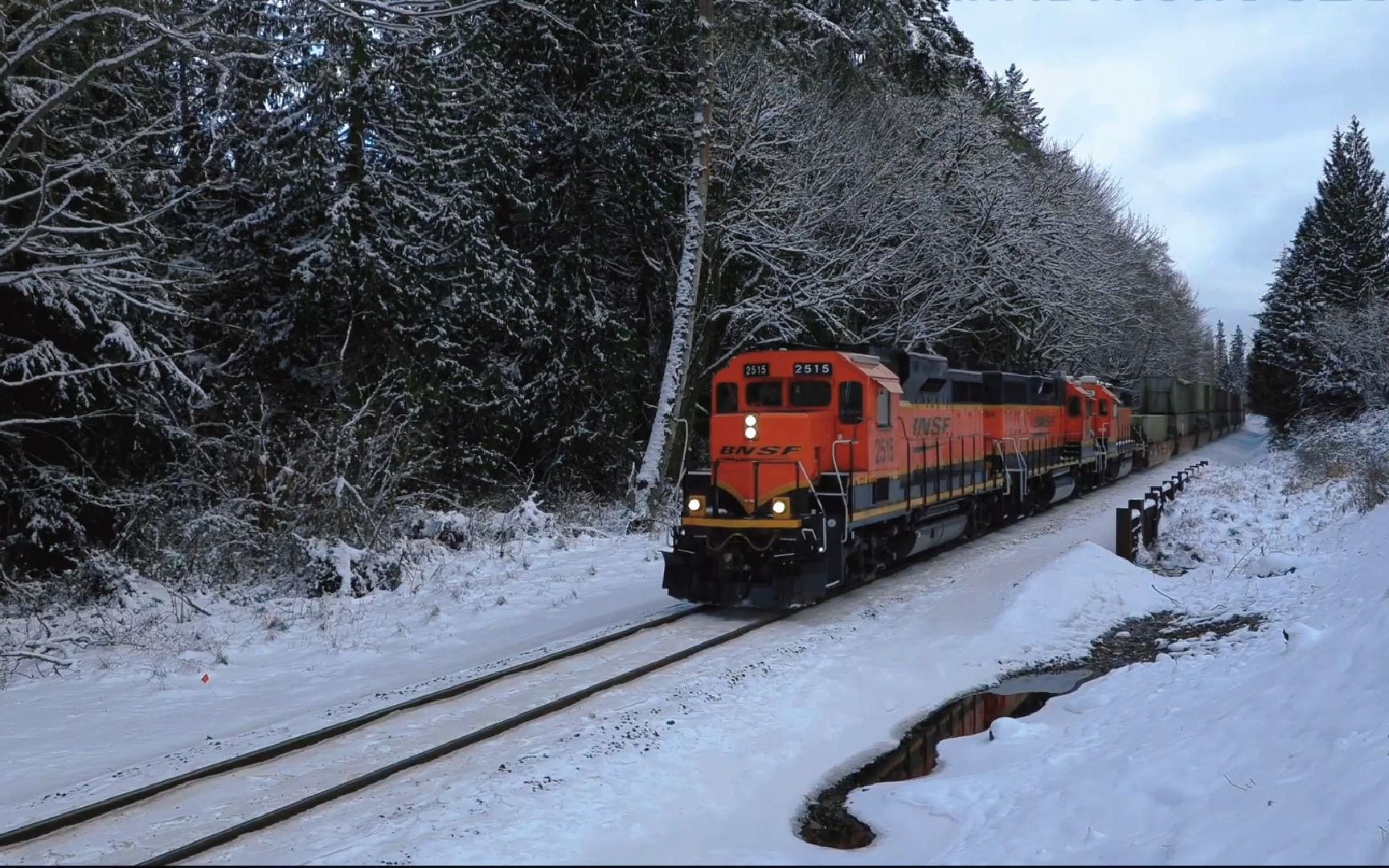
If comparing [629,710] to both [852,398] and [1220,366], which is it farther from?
[1220,366]

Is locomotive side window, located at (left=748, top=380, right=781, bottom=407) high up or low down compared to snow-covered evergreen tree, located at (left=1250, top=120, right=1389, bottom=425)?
down

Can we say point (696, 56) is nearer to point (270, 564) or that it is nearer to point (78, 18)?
point (270, 564)

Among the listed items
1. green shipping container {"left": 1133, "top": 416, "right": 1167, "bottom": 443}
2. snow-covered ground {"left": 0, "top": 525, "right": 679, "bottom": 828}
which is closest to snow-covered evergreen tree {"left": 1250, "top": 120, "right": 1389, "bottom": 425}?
green shipping container {"left": 1133, "top": 416, "right": 1167, "bottom": 443}

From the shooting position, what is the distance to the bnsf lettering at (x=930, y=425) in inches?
549

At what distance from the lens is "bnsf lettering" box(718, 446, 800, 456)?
11.7 metres

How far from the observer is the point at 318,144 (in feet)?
54.4

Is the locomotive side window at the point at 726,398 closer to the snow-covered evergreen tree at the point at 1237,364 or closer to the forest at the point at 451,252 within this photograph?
the forest at the point at 451,252

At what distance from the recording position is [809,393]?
12.3 metres

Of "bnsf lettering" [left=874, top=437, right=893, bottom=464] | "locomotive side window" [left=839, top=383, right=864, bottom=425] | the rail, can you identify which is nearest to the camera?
the rail

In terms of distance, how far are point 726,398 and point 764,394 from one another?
57 cm

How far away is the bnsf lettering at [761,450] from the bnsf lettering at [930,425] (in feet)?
9.47

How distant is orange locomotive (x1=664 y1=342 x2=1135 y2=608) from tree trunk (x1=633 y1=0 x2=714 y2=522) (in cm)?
581

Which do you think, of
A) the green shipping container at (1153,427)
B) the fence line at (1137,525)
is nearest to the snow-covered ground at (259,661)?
the fence line at (1137,525)

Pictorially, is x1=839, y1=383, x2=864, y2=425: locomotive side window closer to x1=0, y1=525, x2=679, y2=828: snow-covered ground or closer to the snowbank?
x1=0, y1=525, x2=679, y2=828: snow-covered ground
